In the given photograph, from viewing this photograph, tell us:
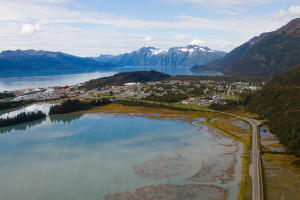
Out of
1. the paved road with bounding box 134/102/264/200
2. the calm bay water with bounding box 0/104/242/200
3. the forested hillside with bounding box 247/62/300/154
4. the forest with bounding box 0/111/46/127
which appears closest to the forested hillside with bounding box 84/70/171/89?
the forest with bounding box 0/111/46/127

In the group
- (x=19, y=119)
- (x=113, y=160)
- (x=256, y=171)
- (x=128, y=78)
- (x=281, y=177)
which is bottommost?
(x=113, y=160)

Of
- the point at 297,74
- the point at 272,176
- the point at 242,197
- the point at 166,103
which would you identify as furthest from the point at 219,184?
the point at 297,74

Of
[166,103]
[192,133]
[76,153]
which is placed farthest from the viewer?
[166,103]

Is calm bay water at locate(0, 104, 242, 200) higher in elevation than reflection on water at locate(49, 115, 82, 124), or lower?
lower

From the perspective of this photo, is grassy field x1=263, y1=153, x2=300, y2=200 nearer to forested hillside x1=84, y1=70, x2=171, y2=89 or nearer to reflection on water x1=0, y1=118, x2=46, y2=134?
reflection on water x1=0, y1=118, x2=46, y2=134

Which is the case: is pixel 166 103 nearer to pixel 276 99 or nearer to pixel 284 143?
pixel 276 99

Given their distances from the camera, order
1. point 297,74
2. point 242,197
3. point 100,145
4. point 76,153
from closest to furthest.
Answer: point 242,197 < point 76,153 < point 100,145 < point 297,74

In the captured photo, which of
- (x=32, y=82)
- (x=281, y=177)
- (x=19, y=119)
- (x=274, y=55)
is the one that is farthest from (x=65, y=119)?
(x=274, y=55)

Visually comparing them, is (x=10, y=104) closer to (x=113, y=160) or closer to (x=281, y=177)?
(x=113, y=160)
